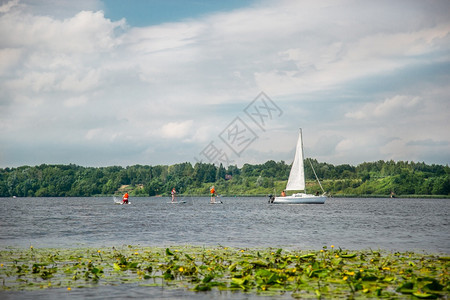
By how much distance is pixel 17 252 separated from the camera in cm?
2839

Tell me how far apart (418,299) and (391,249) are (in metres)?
15.4

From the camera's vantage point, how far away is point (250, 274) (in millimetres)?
20203

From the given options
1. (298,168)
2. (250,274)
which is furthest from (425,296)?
(298,168)

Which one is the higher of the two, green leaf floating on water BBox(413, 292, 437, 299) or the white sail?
the white sail

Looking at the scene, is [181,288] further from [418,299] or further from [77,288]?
[418,299]

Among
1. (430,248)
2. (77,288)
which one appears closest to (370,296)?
(77,288)

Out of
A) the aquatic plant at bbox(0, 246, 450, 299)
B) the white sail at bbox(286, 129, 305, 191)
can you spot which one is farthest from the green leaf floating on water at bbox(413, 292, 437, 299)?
the white sail at bbox(286, 129, 305, 191)

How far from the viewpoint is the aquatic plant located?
1764 cm

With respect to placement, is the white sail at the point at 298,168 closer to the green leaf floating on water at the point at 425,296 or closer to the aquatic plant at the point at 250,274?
the aquatic plant at the point at 250,274

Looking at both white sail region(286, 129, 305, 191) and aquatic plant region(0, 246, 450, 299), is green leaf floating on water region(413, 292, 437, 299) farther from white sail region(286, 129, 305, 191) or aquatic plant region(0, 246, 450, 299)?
white sail region(286, 129, 305, 191)

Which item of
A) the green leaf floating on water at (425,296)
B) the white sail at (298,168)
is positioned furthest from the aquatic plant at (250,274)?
the white sail at (298,168)

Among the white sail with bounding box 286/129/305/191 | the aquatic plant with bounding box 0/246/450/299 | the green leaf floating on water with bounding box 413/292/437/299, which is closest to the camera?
the green leaf floating on water with bounding box 413/292/437/299

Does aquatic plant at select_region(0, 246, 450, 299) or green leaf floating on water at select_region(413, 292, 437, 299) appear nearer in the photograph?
green leaf floating on water at select_region(413, 292, 437, 299)

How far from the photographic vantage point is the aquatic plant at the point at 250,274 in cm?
1764
